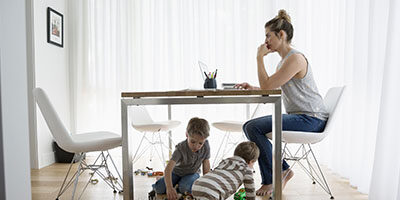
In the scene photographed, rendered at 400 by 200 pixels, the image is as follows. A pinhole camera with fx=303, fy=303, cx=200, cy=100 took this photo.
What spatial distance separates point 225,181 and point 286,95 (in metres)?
0.87

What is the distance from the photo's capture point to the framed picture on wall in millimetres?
3420

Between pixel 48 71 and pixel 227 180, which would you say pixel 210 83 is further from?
pixel 48 71

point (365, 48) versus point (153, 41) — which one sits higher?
point (153, 41)

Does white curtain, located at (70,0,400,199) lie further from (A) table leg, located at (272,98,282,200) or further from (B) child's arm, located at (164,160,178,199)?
(A) table leg, located at (272,98,282,200)

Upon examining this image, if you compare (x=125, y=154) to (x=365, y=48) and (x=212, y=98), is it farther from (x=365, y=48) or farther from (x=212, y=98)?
(x=365, y=48)

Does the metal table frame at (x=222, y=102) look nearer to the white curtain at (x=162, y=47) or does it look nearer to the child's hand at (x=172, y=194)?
the child's hand at (x=172, y=194)

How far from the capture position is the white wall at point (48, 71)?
3.25m

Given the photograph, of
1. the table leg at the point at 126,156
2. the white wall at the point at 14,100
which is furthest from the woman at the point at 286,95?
the white wall at the point at 14,100

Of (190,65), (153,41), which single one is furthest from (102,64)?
(190,65)

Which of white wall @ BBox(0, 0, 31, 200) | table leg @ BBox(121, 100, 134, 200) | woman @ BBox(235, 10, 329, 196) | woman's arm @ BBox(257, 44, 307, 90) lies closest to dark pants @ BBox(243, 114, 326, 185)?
woman @ BBox(235, 10, 329, 196)

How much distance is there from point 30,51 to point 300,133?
9.26ft

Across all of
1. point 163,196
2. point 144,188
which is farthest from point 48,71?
point 163,196

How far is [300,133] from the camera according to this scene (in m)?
2.01

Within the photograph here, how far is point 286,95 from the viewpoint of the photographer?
215cm
